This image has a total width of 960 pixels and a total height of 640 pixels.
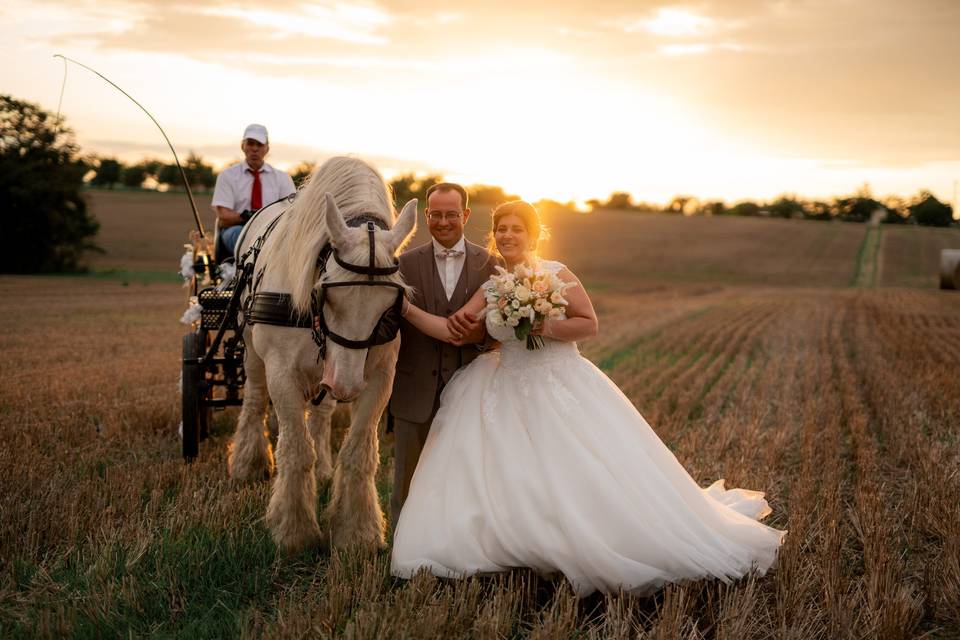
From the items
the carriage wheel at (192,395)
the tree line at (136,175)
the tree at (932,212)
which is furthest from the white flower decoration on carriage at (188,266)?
the tree at (932,212)

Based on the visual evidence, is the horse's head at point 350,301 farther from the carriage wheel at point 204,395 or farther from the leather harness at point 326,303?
the carriage wheel at point 204,395

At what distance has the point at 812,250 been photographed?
55188 millimetres

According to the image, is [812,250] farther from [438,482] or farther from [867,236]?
[438,482]

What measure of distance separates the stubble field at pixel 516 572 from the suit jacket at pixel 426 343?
0.99 meters

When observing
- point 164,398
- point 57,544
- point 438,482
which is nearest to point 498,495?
point 438,482

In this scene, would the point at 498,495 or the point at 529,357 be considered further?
the point at 529,357

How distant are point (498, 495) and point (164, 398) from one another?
5995 millimetres

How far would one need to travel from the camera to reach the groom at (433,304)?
4352mm

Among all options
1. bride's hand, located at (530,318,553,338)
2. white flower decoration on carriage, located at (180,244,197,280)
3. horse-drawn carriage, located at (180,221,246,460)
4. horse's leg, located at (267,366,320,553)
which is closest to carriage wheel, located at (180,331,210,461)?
horse-drawn carriage, located at (180,221,246,460)

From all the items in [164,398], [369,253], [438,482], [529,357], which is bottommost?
[164,398]

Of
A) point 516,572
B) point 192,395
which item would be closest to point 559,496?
point 516,572

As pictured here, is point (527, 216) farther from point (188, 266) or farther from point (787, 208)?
point (787, 208)

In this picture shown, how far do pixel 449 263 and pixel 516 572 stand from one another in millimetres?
1876

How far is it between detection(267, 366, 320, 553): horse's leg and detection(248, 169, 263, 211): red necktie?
271 centimetres
